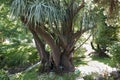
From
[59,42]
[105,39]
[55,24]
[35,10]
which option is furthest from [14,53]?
[35,10]

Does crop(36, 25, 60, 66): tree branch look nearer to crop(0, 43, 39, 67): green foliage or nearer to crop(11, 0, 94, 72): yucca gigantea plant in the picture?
crop(11, 0, 94, 72): yucca gigantea plant

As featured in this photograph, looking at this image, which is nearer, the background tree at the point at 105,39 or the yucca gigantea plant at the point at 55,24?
the yucca gigantea plant at the point at 55,24

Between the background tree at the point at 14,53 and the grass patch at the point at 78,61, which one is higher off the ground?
the background tree at the point at 14,53

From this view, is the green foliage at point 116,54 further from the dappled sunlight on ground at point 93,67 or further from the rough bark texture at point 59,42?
the dappled sunlight on ground at point 93,67

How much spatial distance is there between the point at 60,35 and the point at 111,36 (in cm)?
485

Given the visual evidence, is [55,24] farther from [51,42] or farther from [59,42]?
[59,42]

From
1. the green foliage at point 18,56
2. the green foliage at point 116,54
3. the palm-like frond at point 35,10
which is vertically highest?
the palm-like frond at point 35,10

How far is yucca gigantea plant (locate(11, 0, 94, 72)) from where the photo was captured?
816 centimetres

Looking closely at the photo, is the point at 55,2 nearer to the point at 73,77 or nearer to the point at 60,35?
the point at 60,35

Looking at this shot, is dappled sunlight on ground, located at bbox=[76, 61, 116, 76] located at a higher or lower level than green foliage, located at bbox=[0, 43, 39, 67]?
lower

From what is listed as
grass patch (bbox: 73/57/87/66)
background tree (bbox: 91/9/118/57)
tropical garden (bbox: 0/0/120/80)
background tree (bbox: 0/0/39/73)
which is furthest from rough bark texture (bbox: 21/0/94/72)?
background tree (bbox: 91/9/118/57)

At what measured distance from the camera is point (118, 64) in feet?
28.7

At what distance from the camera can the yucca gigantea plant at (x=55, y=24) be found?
8156 millimetres

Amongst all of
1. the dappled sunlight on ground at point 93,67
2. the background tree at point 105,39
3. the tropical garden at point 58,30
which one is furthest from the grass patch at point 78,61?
the background tree at point 105,39
